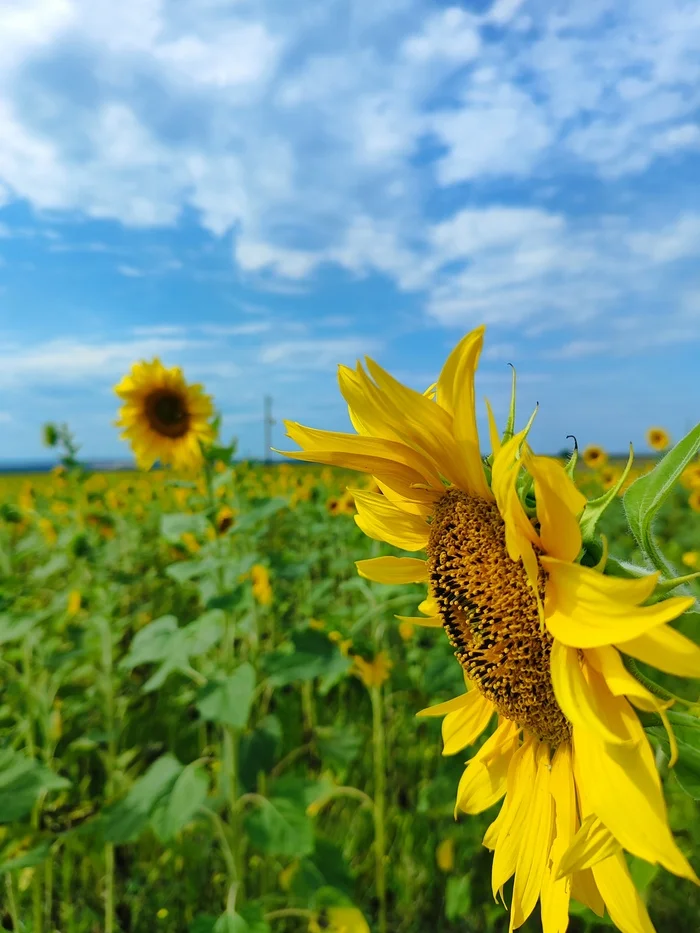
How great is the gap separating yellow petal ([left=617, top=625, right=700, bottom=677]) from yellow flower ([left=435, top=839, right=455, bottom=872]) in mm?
2340

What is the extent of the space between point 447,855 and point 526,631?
2.19 metres

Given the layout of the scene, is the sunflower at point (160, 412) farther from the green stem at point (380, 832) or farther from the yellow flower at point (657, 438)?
the yellow flower at point (657, 438)

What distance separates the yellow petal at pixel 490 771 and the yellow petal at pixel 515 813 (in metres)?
0.02

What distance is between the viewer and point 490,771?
97cm

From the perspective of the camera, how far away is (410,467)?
923 mm

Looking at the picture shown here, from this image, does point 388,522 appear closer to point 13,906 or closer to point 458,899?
point 13,906

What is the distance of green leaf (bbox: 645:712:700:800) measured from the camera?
0.67 meters

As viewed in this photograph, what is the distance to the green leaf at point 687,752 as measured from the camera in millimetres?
673

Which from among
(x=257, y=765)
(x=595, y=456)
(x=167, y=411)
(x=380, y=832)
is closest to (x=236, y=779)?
(x=257, y=765)

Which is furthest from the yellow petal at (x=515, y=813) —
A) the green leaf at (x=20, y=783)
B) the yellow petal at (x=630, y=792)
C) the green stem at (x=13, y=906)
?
the green leaf at (x=20, y=783)

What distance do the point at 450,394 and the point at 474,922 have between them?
7.78 ft

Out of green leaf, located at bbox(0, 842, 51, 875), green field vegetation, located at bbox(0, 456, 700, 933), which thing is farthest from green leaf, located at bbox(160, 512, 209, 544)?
green leaf, located at bbox(0, 842, 51, 875)

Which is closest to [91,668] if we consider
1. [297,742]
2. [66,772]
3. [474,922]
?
[66,772]

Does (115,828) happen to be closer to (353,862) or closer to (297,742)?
(353,862)
